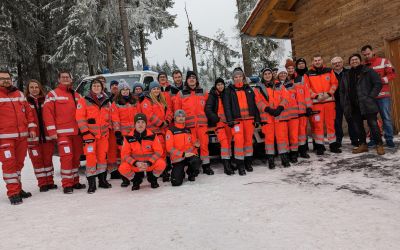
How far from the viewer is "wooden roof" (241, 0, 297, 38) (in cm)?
987

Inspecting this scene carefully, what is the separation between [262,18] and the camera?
10.3 metres

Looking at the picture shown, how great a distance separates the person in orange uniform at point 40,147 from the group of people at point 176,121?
0.06 ft

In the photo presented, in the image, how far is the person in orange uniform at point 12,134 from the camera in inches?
203

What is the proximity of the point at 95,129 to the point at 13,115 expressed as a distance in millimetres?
1333

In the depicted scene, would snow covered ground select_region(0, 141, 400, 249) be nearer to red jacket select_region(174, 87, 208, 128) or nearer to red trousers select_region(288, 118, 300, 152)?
red trousers select_region(288, 118, 300, 152)

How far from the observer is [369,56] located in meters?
6.85

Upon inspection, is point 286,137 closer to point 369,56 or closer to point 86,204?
point 369,56

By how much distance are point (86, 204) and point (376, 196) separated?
4.07 metres

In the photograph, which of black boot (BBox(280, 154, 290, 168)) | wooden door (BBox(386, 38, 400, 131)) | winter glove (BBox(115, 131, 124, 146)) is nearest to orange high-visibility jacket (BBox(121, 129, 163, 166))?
winter glove (BBox(115, 131, 124, 146))

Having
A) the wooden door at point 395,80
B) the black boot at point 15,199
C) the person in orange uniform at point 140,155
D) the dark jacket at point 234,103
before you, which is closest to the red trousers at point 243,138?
the dark jacket at point 234,103

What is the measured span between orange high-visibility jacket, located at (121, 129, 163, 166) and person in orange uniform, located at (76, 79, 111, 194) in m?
0.54

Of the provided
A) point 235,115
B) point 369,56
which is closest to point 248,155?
point 235,115

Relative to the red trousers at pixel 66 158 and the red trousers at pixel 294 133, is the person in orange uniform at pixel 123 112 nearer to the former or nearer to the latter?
the red trousers at pixel 66 158

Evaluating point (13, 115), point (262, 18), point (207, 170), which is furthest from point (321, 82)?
point (13, 115)
